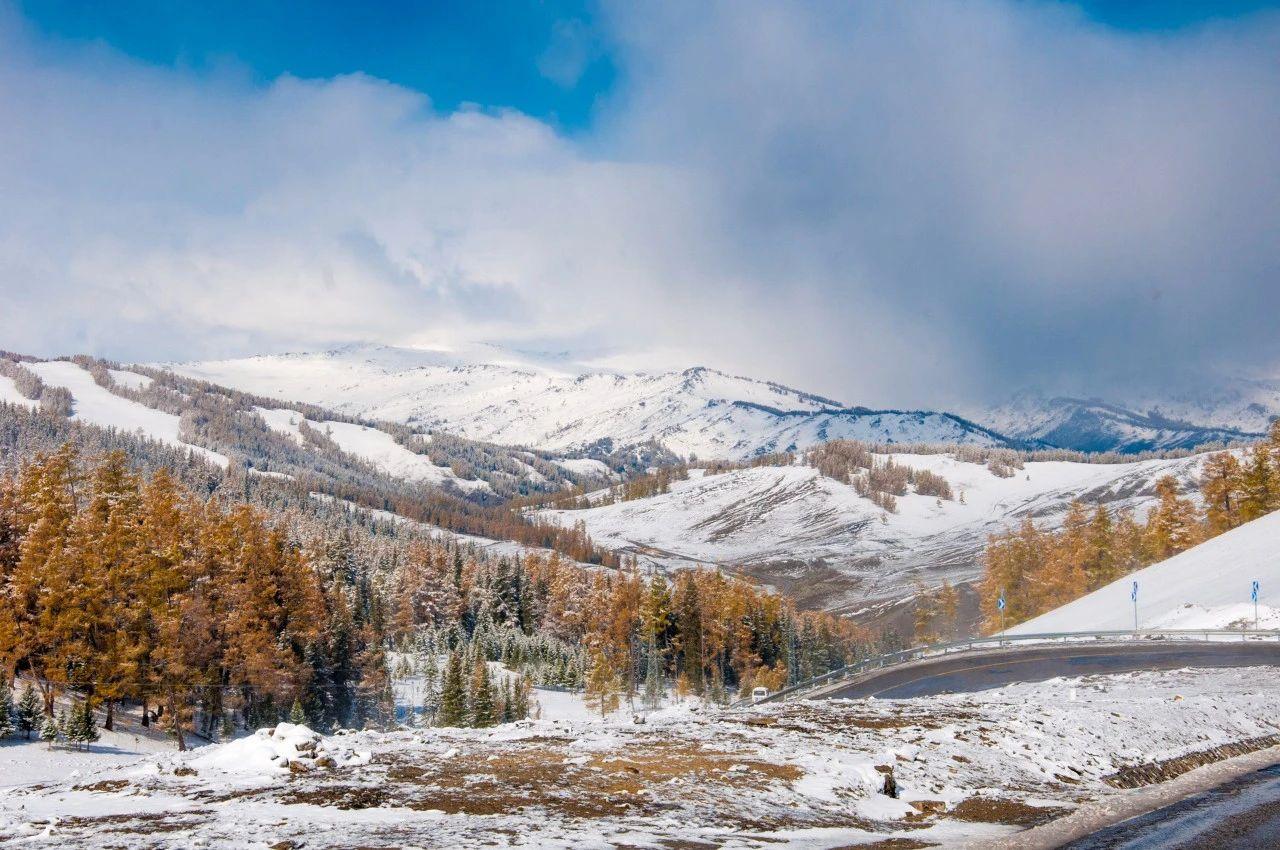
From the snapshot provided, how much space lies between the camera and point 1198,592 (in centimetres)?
6284

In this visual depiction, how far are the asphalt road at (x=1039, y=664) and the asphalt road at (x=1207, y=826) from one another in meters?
22.0

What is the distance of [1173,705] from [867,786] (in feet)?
41.5

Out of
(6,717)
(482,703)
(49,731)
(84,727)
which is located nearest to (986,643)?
(482,703)

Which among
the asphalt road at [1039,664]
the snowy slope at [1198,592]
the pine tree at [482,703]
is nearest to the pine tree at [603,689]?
the pine tree at [482,703]

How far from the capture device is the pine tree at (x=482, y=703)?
196 feet

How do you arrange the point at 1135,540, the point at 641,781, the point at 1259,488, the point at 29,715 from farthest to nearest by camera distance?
the point at 1135,540, the point at 1259,488, the point at 29,715, the point at 641,781

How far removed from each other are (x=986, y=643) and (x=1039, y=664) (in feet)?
43.5

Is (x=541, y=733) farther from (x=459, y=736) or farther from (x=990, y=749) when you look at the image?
(x=990, y=749)

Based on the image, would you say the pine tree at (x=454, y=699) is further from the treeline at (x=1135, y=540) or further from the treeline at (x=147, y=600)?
the treeline at (x=1135, y=540)

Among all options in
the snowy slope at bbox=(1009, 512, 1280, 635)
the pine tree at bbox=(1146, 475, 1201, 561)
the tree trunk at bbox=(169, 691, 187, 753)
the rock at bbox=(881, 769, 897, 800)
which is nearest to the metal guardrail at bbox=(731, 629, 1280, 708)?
the snowy slope at bbox=(1009, 512, 1280, 635)

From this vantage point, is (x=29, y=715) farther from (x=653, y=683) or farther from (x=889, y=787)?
(x=653, y=683)

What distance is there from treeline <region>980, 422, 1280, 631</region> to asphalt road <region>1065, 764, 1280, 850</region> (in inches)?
3480

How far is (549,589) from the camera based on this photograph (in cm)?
13025

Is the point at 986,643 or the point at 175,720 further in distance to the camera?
the point at 986,643
